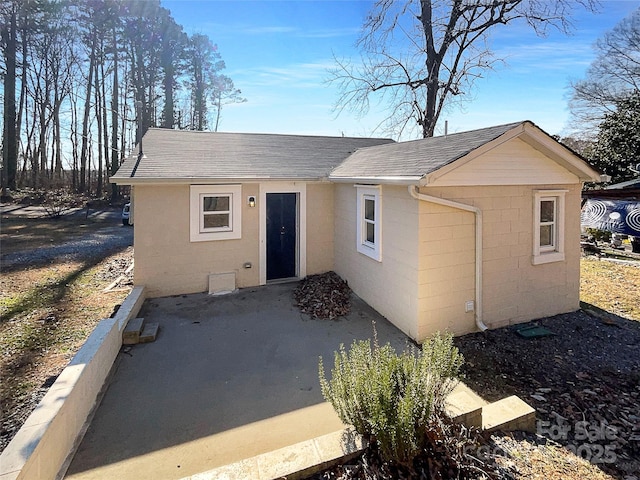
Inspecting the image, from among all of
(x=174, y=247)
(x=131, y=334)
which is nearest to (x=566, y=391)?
(x=131, y=334)

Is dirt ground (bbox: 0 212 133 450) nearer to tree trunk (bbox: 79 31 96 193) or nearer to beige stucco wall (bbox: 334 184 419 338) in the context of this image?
beige stucco wall (bbox: 334 184 419 338)

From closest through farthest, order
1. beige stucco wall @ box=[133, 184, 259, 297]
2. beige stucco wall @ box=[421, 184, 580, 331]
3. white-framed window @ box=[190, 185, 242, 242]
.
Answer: beige stucco wall @ box=[421, 184, 580, 331], beige stucco wall @ box=[133, 184, 259, 297], white-framed window @ box=[190, 185, 242, 242]

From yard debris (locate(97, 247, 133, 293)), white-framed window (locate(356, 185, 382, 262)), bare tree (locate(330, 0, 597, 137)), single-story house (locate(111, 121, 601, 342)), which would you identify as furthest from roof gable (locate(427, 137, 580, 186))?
bare tree (locate(330, 0, 597, 137))

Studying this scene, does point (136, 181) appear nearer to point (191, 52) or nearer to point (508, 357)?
point (508, 357)

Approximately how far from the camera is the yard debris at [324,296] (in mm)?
7406

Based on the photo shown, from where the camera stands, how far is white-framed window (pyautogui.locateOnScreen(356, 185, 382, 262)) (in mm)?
7164

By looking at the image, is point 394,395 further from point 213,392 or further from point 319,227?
point 319,227

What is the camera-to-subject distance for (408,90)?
60.7ft

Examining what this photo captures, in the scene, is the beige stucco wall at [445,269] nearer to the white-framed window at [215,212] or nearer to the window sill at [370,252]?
the window sill at [370,252]

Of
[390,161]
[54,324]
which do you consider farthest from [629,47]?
[54,324]

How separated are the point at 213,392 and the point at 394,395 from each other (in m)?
2.67

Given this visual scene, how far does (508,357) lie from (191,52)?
30742mm

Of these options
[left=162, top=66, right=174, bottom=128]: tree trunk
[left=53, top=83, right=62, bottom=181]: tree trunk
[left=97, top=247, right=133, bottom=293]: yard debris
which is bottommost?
[left=97, top=247, right=133, bottom=293]: yard debris

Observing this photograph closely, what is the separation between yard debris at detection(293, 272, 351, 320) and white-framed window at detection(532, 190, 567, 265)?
13.0 feet
